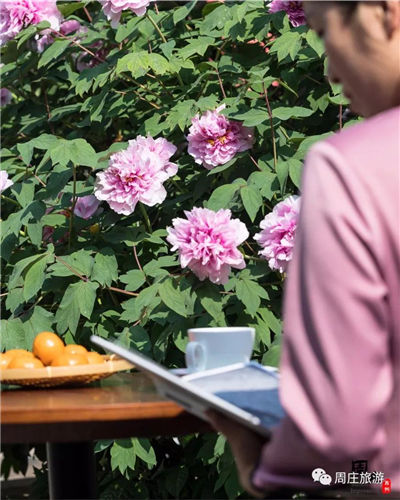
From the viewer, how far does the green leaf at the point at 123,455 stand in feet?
9.96

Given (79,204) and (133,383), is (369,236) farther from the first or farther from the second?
(79,204)

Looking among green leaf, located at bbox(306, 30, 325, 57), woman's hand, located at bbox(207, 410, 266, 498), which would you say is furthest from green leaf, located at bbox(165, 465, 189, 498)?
woman's hand, located at bbox(207, 410, 266, 498)

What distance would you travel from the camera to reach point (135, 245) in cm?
322

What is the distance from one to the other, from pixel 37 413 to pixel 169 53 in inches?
→ 73.1

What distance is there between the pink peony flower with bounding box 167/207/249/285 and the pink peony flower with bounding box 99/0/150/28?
35.6 inches

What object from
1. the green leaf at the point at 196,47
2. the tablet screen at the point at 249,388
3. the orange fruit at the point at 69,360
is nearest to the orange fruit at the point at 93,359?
the orange fruit at the point at 69,360

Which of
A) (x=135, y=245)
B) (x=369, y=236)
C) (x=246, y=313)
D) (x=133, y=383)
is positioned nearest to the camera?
(x=369, y=236)

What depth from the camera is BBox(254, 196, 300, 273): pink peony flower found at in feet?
9.62

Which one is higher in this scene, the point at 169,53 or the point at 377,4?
the point at 377,4

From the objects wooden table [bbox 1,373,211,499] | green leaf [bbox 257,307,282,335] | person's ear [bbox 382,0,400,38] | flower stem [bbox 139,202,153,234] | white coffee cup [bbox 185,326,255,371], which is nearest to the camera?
person's ear [bbox 382,0,400,38]

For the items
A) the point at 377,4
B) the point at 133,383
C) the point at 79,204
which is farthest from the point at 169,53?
the point at 377,4

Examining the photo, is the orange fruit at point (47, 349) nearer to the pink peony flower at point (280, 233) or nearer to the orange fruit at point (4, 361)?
the orange fruit at point (4, 361)

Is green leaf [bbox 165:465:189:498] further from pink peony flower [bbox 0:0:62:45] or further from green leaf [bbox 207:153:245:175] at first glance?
pink peony flower [bbox 0:0:62:45]

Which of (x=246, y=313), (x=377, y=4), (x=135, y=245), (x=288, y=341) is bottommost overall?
(x=246, y=313)
